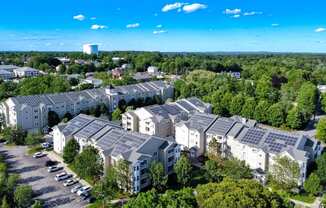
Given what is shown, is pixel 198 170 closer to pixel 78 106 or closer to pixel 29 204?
pixel 29 204

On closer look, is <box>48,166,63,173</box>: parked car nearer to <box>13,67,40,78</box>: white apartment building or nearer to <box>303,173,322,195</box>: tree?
<box>303,173,322,195</box>: tree

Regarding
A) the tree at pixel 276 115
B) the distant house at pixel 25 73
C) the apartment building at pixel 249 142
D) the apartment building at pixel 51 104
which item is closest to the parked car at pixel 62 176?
the apartment building at pixel 249 142

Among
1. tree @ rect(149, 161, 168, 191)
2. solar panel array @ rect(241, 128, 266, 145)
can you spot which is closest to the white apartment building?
tree @ rect(149, 161, 168, 191)

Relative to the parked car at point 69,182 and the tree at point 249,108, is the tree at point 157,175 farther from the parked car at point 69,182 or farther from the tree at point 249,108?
the tree at point 249,108

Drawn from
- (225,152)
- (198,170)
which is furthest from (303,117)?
(198,170)

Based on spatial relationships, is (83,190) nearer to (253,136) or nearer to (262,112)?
(253,136)

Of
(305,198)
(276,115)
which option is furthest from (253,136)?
(276,115)

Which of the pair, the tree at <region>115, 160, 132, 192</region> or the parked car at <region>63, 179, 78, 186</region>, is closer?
the tree at <region>115, 160, 132, 192</region>
